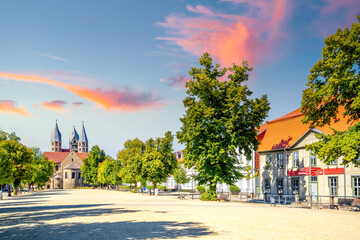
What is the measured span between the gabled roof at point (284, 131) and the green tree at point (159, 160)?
1749cm

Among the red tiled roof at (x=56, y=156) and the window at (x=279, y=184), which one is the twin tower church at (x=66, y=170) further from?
the window at (x=279, y=184)

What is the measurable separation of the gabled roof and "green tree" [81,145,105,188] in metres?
73.6

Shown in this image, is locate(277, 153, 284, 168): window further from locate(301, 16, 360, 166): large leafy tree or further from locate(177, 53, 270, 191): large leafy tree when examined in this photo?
locate(301, 16, 360, 166): large leafy tree

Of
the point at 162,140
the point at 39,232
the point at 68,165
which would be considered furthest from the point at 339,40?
the point at 68,165

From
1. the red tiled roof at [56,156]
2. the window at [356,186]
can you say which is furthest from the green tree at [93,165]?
the window at [356,186]

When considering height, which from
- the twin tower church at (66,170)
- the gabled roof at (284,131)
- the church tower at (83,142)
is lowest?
the twin tower church at (66,170)

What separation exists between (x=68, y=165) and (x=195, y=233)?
12085 centimetres

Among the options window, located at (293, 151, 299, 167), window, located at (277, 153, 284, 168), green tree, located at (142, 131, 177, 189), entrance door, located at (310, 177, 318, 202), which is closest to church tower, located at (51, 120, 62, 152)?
green tree, located at (142, 131, 177, 189)

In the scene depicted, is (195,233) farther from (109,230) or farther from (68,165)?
(68,165)

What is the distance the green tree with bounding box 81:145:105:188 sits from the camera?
109375 millimetres

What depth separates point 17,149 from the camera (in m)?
59.5

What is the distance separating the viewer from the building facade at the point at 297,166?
33.7 m

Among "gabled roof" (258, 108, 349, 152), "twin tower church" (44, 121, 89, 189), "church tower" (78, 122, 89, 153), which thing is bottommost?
"twin tower church" (44, 121, 89, 189)

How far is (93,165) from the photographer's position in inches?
4370
